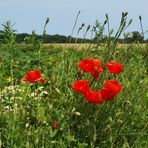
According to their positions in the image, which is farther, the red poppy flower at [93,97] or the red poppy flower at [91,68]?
the red poppy flower at [91,68]

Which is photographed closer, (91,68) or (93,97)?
(93,97)

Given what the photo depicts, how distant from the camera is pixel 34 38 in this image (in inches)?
353

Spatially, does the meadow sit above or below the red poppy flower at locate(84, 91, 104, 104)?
below

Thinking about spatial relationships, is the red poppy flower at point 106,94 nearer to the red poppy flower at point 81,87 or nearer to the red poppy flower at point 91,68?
the red poppy flower at point 81,87

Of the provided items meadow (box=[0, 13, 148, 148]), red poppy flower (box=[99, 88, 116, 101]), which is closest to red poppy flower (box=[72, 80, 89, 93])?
meadow (box=[0, 13, 148, 148])

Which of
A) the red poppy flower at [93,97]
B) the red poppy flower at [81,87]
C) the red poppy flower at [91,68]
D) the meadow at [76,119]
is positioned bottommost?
the meadow at [76,119]

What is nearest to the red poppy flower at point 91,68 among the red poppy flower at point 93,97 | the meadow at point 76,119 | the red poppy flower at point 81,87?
the meadow at point 76,119

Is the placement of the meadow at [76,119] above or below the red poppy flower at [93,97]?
below

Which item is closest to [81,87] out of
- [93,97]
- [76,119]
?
[93,97]

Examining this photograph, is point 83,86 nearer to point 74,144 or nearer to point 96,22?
point 74,144

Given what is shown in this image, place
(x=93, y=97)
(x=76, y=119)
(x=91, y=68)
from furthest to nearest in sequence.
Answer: (x=76, y=119) < (x=91, y=68) < (x=93, y=97)

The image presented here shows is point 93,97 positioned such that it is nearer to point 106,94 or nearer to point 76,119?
point 106,94

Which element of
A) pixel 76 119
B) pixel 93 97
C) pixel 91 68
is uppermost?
pixel 91 68

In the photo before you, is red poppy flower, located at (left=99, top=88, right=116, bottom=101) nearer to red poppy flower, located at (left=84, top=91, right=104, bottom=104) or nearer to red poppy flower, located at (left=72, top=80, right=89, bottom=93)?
red poppy flower, located at (left=84, top=91, right=104, bottom=104)
